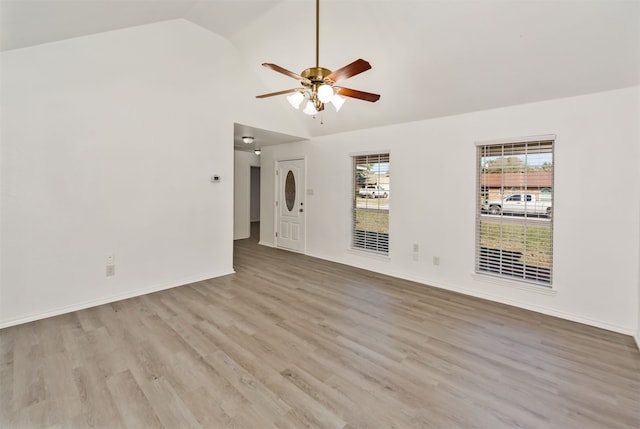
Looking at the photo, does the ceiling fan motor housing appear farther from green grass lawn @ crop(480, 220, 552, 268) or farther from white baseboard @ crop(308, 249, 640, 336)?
white baseboard @ crop(308, 249, 640, 336)

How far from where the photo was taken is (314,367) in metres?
2.30

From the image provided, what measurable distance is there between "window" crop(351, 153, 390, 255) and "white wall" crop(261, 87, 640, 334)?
6.5 inches

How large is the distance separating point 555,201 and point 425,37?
2327mm

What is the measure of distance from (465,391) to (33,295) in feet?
13.7

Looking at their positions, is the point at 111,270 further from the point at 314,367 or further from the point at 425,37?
the point at 425,37

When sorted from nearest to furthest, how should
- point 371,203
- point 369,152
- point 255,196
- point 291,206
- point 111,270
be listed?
1. point 111,270
2. point 369,152
3. point 371,203
4. point 291,206
5. point 255,196

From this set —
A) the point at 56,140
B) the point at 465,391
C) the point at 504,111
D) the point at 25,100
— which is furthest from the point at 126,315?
the point at 504,111

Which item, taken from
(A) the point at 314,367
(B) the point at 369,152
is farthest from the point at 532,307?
(B) the point at 369,152

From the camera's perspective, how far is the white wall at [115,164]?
2.97 metres

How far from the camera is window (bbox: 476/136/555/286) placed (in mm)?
3434

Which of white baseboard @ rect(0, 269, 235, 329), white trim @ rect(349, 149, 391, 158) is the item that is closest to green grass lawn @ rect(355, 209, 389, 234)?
white trim @ rect(349, 149, 391, 158)

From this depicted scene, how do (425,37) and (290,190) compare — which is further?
(290,190)

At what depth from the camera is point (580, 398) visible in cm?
197

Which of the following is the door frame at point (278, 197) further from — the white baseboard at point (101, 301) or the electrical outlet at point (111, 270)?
the electrical outlet at point (111, 270)
